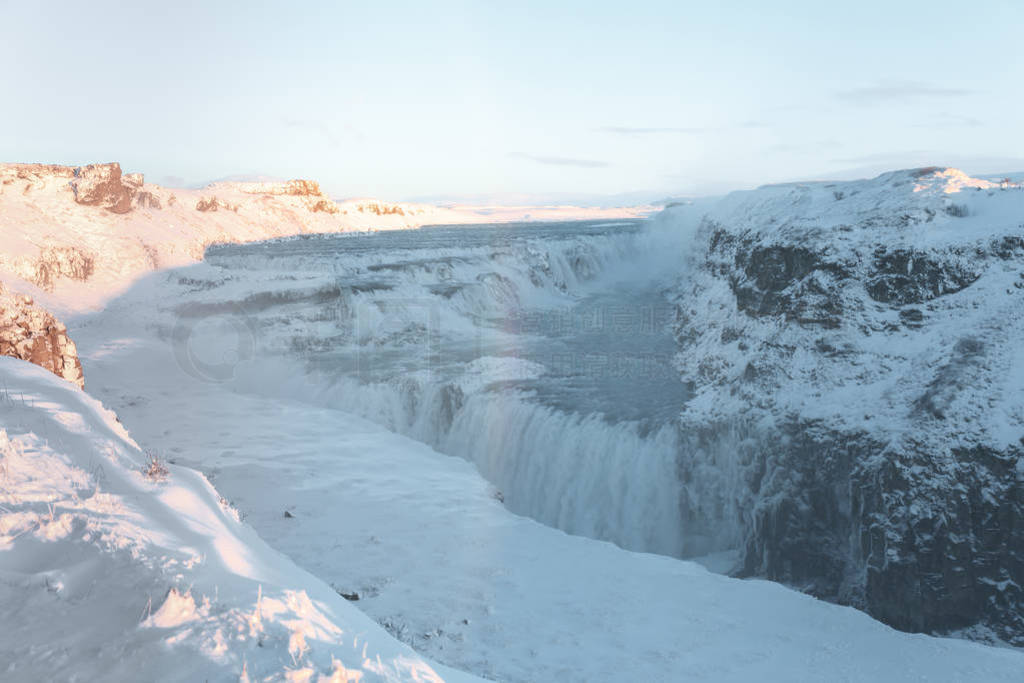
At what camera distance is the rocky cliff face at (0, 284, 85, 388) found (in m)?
8.93

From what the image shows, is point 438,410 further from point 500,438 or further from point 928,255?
point 928,255

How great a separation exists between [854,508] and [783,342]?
5.05 meters

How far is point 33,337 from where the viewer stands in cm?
929

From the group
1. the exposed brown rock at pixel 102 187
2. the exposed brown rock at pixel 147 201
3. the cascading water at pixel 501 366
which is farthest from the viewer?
the exposed brown rock at pixel 147 201

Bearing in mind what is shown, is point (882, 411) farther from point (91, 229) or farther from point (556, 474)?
point (91, 229)

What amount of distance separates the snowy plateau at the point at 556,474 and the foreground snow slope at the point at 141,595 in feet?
0.07

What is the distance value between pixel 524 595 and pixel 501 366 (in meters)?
13.4

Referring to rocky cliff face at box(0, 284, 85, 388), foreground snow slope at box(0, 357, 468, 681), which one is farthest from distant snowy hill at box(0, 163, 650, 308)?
foreground snow slope at box(0, 357, 468, 681)

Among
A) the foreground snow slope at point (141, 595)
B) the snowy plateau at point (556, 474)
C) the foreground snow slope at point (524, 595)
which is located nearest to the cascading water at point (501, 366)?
the snowy plateau at point (556, 474)

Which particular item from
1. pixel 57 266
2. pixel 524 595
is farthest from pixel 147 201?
pixel 524 595

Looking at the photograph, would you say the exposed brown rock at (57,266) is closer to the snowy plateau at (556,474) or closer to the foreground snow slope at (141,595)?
the snowy plateau at (556,474)

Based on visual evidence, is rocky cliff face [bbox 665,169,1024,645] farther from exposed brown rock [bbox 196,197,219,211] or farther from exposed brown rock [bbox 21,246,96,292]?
exposed brown rock [bbox 196,197,219,211]

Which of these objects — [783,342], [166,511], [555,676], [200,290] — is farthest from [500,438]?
[200,290]

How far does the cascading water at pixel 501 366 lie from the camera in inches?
586
